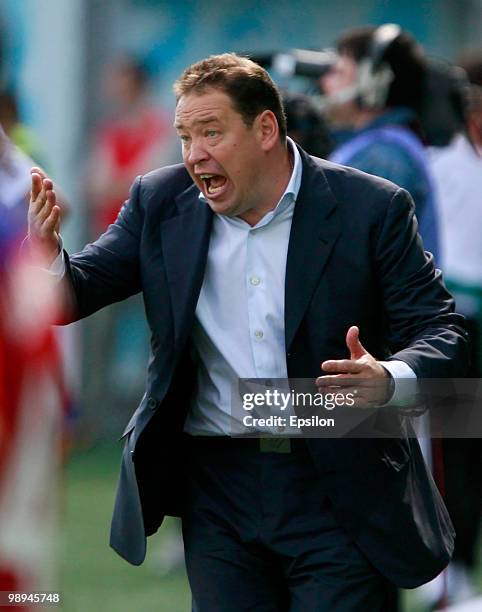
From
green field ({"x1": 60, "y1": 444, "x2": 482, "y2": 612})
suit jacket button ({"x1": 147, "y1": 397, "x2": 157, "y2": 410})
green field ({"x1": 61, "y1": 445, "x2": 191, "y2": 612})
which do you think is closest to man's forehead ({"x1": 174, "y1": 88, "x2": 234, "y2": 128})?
suit jacket button ({"x1": 147, "y1": 397, "x2": 157, "y2": 410})

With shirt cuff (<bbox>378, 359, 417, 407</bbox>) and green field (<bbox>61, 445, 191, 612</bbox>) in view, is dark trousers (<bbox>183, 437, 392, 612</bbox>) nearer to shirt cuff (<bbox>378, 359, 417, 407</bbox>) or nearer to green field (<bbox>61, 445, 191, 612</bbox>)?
shirt cuff (<bbox>378, 359, 417, 407</bbox>)

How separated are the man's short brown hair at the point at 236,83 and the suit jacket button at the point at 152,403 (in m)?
0.76

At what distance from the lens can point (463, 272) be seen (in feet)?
22.6

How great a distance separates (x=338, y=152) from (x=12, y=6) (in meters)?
4.79

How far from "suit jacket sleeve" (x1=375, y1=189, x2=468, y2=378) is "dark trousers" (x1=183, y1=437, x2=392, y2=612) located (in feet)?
1.42

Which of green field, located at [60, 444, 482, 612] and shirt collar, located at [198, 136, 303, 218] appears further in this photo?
green field, located at [60, 444, 482, 612]

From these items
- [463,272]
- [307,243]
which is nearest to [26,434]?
[307,243]

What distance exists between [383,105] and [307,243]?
8.01 ft

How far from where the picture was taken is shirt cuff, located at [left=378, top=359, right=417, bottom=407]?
3.89m

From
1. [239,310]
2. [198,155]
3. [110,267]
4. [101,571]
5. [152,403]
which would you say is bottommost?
[101,571]

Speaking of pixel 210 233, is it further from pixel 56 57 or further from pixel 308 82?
pixel 56 57

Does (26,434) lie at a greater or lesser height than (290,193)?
lesser

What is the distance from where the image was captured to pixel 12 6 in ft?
34.3

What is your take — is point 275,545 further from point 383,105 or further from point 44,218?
point 383,105
